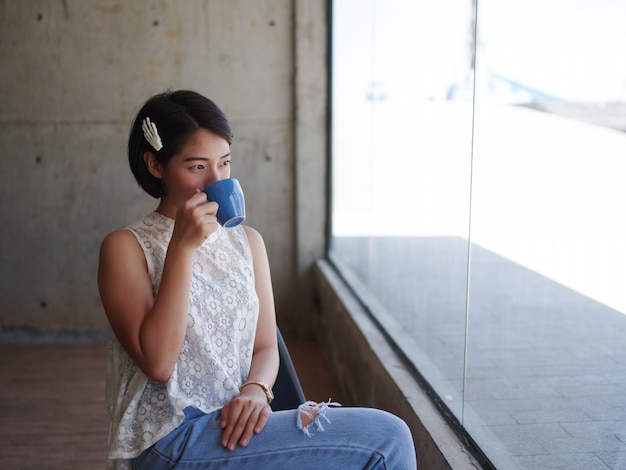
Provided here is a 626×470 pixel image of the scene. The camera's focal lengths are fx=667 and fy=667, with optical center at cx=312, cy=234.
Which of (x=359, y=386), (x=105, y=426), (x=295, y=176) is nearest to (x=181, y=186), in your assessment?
(x=359, y=386)

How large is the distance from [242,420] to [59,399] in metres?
2.52

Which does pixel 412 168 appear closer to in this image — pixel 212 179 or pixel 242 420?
pixel 212 179

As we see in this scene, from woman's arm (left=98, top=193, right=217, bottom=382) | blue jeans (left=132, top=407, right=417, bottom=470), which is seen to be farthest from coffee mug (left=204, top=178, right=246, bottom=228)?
blue jeans (left=132, top=407, right=417, bottom=470)

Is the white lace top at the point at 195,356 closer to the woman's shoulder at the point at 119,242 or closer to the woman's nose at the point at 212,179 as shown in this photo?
the woman's shoulder at the point at 119,242

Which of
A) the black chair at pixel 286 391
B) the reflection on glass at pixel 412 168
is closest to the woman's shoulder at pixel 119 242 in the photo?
the black chair at pixel 286 391

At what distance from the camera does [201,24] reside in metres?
4.31

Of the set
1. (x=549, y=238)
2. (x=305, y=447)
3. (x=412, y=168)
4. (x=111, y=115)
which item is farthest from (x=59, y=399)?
(x=549, y=238)

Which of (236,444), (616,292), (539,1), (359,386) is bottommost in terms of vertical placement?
(359,386)

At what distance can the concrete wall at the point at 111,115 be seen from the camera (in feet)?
14.0

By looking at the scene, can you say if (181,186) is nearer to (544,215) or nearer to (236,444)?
(236,444)

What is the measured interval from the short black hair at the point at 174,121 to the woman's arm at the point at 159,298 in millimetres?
182

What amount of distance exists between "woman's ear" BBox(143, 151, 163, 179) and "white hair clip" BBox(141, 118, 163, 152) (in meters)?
0.04

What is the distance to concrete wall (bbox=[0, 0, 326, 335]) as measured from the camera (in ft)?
14.0

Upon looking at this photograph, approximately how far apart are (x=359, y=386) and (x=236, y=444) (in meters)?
1.71
